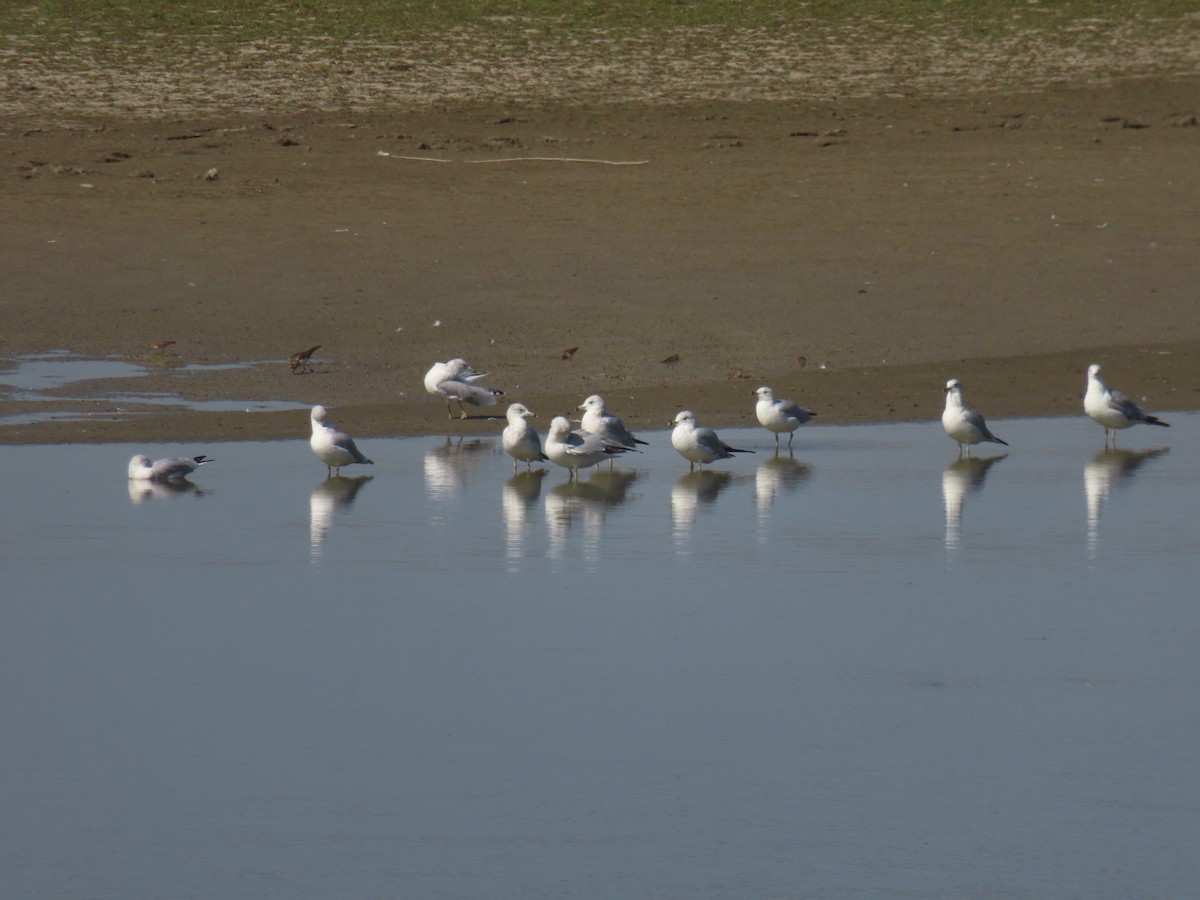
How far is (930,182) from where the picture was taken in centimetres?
2181

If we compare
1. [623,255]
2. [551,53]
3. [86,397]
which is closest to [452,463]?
[86,397]

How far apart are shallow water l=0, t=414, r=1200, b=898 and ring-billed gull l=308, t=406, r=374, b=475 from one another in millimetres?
484

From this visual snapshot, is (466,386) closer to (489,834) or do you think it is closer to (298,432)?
(298,432)

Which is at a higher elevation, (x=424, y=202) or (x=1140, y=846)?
(x=424, y=202)

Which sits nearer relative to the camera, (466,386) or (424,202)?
(466,386)

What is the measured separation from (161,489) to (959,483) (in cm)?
443

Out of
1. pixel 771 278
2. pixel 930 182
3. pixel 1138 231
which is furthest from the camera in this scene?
pixel 930 182

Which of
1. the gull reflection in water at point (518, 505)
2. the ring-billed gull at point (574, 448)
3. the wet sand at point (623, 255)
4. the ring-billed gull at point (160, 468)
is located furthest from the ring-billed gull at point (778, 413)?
the ring-billed gull at point (160, 468)

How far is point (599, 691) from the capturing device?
741 cm

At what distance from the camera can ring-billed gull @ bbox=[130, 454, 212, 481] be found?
38.3 ft

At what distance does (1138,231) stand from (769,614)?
1262 centimetres

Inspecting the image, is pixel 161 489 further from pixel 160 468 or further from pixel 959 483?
pixel 959 483

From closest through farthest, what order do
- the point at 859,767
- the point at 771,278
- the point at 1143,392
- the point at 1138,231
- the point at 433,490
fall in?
the point at 859,767 → the point at 433,490 → the point at 1143,392 → the point at 771,278 → the point at 1138,231

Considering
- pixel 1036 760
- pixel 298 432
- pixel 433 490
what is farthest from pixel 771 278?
pixel 1036 760
